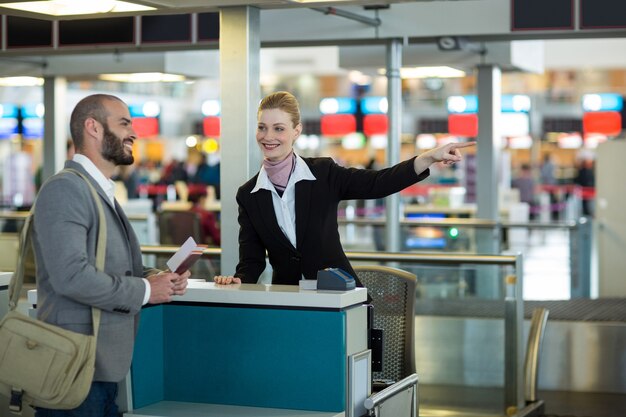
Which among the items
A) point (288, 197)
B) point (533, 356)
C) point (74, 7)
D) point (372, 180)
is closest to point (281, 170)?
point (288, 197)

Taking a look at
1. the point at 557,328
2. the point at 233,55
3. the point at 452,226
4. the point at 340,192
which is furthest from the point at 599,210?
the point at 340,192

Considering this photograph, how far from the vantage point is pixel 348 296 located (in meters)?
4.00

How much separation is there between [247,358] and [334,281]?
0.46 meters

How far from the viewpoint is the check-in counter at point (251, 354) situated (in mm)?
4035

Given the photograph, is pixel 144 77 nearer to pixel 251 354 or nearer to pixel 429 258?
pixel 429 258

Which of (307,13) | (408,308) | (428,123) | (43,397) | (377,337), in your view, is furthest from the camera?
(428,123)

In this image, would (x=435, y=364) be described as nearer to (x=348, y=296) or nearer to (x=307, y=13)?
(x=307, y=13)

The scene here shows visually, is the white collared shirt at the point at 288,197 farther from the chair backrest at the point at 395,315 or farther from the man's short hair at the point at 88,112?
the man's short hair at the point at 88,112

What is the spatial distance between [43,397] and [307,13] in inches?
263

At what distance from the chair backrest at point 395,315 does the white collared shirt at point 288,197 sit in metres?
0.77

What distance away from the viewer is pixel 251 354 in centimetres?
418

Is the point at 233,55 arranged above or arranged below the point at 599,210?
above

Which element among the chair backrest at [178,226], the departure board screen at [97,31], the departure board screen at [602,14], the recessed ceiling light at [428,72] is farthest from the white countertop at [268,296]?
the recessed ceiling light at [428,72]

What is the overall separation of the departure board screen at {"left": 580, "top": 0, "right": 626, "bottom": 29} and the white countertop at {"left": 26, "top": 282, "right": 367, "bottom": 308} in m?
4.97
